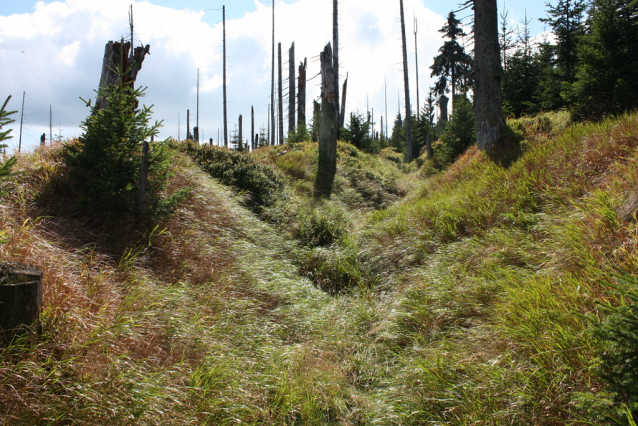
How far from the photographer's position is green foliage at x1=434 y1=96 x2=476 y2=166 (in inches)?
519

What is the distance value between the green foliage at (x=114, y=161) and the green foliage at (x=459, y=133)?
36.6 feet

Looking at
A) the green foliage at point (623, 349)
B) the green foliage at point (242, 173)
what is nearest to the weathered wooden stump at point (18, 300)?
the green foliage at point (623, 349)

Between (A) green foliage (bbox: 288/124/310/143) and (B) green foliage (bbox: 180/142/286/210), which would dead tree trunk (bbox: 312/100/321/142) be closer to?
(A) green foliage (bbox: 288/124/310/143)

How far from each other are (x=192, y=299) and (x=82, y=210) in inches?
89.1

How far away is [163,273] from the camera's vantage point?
4.55 meters

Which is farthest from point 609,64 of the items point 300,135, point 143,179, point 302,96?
point 302,96

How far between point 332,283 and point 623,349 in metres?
4.10

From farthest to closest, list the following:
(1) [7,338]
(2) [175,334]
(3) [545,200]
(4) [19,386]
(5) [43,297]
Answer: (3) [545,200] < (2) [175,334] < (5) [43,297] < (1) [7,338] < (4) [19,386]

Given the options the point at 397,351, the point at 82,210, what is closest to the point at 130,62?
the point at 82,210

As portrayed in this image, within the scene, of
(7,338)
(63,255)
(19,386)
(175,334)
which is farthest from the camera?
(63,255)

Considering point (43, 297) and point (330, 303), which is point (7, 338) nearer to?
point (43, 297)

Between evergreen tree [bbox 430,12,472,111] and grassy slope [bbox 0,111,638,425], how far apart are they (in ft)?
80.5

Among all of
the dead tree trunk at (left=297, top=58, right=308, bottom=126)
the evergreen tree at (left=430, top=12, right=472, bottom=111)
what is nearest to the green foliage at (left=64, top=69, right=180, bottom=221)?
the dead tree trunk at (left=297, top=58, right=308, bottom=126)

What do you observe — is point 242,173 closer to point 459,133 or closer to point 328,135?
point 328,135
